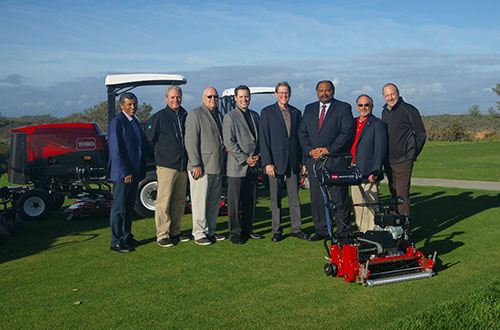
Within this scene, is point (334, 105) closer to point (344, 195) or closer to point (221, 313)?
point (344, 195)

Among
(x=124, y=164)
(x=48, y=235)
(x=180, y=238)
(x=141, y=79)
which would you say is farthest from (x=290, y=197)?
(x=141, y=79)

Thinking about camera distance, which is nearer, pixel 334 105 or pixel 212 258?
pixel 212 258

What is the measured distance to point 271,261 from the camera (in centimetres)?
546

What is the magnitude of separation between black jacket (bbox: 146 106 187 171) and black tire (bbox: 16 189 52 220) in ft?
10.6

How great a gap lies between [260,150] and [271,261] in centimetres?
163

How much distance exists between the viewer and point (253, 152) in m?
6.48

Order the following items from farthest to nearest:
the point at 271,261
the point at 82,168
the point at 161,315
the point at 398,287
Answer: the point at 82,168 → the point at 271,261 → the point at 398,287 → the point at 161,315

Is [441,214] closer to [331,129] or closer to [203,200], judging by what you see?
[331,129]

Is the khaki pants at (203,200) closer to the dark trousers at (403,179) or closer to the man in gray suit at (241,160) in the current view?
the man in gray suit at (241,160)

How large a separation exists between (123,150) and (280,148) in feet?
6.61

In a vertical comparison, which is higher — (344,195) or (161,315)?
(344,195)

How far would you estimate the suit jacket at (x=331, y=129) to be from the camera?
6.16 metres

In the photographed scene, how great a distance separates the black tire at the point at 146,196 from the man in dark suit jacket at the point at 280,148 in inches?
113

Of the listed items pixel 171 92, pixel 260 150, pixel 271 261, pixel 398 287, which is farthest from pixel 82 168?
pixel 398 287
